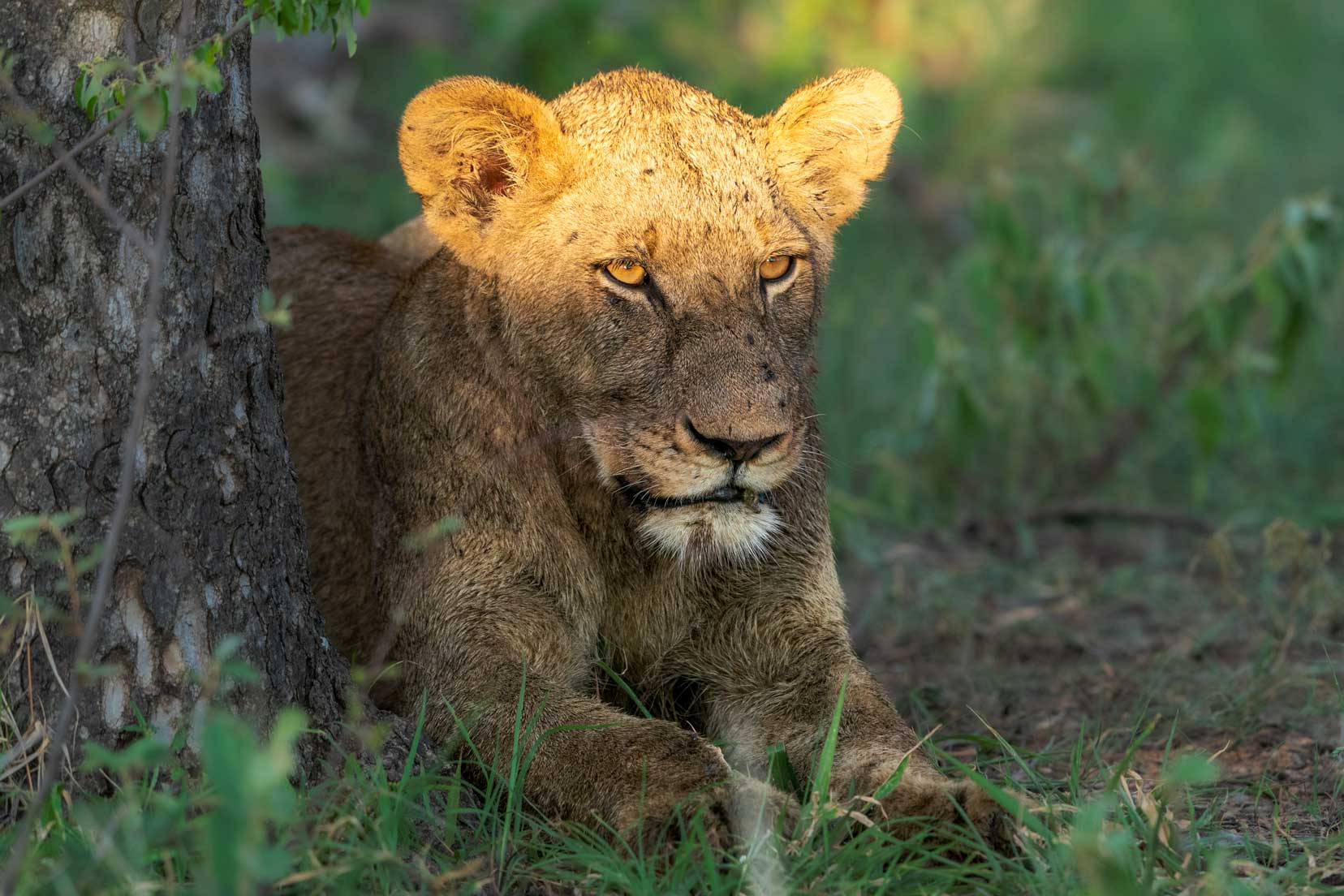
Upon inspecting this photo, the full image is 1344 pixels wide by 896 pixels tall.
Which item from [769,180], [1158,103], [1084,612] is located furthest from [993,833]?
[1158,103]

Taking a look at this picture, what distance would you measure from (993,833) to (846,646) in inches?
30.9

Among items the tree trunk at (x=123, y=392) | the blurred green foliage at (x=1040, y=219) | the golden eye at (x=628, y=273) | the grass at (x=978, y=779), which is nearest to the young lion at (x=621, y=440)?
the golden eye at (x=628, y=273)

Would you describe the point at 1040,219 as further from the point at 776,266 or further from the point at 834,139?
the point at 776,266

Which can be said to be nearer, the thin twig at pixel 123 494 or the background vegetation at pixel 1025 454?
the thin twig at pixel 123 494

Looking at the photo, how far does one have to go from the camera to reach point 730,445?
2.87m

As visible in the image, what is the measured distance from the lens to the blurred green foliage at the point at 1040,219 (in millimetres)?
5375

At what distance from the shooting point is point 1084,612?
4852mm

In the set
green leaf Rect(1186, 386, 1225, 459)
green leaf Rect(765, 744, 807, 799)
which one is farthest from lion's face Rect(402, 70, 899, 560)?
green leaf Rect(1186, 386, 1225, 459)

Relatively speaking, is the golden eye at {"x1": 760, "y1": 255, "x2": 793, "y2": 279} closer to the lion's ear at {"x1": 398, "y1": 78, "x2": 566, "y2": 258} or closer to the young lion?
the young lion

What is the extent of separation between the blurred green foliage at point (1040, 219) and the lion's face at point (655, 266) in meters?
0.79

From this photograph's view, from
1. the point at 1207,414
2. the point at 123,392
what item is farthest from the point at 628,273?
the point at 1207,414

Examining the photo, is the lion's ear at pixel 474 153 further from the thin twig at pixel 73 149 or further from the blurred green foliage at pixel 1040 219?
the blurred green foliage at pixel 1040 219

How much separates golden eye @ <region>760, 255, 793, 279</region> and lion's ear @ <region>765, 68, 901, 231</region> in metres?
0.21

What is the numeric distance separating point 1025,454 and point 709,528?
11.2 feet
